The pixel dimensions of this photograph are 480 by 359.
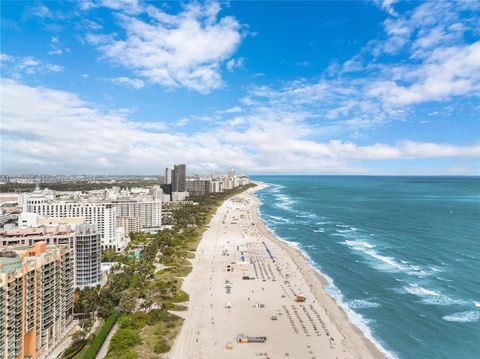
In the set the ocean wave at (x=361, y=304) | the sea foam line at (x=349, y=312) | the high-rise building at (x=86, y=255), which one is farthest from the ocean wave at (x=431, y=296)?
the high-rise building at (x=86, y=255)

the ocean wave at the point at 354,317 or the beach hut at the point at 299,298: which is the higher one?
the beach hut at the point at 299,298

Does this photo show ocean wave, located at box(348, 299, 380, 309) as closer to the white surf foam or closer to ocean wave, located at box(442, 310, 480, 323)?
the white surf foam

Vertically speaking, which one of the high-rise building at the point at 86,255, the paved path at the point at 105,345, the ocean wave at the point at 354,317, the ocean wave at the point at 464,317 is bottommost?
the paved path at the point at 105,345

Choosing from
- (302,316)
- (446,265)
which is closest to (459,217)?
(446,265)

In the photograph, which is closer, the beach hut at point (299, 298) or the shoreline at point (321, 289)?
the shoreline at point (321, 289)

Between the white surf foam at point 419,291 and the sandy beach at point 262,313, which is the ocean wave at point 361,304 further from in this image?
the white surf foam at point 419,291

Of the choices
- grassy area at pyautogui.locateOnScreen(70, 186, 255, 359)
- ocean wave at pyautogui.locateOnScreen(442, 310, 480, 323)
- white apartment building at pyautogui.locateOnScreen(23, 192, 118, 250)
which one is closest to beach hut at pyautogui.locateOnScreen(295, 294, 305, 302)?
grassy area at pyautogui.locateOnScreen(70, 186, 255, 359)

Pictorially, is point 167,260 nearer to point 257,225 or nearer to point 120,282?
point 120,282
